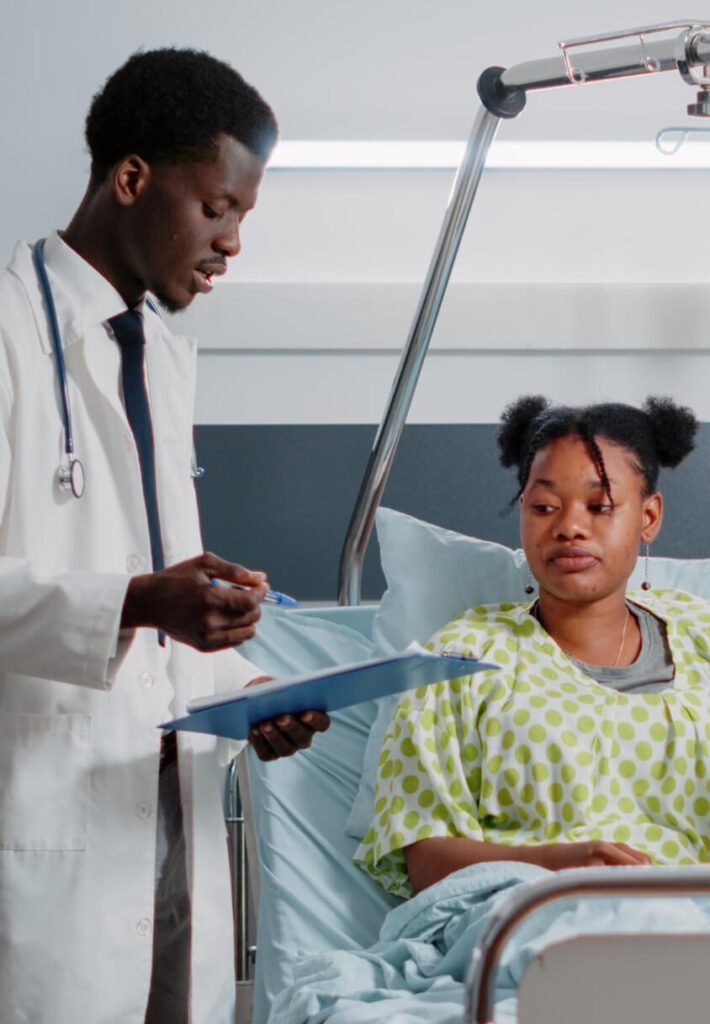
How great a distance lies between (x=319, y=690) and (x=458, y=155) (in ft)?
5.72

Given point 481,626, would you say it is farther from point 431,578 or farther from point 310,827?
point 310,827

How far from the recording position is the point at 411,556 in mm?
2498

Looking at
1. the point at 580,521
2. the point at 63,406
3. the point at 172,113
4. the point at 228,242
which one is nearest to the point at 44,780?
the point at 63,406

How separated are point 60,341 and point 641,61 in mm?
1198

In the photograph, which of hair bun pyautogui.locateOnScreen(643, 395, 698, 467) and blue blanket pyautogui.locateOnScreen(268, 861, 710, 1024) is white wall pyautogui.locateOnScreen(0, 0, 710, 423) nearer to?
hair bun pyautogui.locateOnScreen(643, 395, 698, 467)

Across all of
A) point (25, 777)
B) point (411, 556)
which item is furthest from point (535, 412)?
point (25, 777)

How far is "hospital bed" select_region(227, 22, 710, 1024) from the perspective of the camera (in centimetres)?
203

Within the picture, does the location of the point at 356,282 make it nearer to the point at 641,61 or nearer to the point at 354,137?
the point at 354,137

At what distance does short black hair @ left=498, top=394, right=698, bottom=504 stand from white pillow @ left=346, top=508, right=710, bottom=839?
19 cm

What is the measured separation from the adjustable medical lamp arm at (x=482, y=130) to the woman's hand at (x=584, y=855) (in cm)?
82

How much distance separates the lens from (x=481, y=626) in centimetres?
224

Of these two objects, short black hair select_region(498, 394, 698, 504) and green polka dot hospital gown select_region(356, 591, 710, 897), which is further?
short black hair select_region(498, 394, 698, 504)

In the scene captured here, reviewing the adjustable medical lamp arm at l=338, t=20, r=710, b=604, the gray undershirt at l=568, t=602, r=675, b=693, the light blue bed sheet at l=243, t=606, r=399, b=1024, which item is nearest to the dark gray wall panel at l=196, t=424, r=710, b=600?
the adjustable medical lamp arm at l=338, t=20, r=710, b=604

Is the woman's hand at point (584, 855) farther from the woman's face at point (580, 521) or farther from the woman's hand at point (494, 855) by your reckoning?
the woman's face at point (580, 521)
